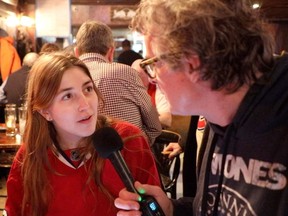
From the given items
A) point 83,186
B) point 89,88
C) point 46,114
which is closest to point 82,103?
point 89,88

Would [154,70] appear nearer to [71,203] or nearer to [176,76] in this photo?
[176,76]

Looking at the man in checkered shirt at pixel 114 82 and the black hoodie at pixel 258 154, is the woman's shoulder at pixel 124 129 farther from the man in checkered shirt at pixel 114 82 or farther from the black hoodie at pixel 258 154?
the black hoodie at pixel 258 154

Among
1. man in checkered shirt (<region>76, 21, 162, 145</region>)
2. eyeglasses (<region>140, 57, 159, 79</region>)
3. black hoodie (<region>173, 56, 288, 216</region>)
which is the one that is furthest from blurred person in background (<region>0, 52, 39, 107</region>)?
black hoodie (<region>173, 56, 288, 216</region>)

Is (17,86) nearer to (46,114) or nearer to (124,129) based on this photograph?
(46,114)

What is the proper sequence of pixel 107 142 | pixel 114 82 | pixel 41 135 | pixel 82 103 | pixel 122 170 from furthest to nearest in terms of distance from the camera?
1. pixel 114 82
2. pixel 41 135
3. pixel 82 103
4. pixel 107 142
5. pixel 122 170

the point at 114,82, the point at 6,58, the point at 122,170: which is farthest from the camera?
the point at 6,58

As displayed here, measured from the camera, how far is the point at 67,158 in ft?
4.88

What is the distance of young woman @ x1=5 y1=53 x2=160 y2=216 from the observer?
144cm

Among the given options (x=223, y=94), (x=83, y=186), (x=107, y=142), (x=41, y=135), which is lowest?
(x=83, y=186)

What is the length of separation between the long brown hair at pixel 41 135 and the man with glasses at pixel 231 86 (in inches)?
24.5

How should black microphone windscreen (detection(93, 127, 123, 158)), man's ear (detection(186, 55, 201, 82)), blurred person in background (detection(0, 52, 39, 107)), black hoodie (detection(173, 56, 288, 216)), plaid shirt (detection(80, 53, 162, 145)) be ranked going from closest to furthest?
black hoodie (detection(173, 56, 288, 216)), man's ear (detection(186, 55, 201, 82)), black microphone windscreen (detection(93, 127, 123, 158)), plaid shirt (detection(80, 53, 162, 145)), blurred person in background (detection(0, 52, 39, 107))

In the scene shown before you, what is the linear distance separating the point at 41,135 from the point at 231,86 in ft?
3.23

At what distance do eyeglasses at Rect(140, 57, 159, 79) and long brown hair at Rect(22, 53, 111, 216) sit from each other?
56cm

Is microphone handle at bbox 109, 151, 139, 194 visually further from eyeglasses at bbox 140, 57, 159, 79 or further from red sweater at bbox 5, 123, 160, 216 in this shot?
red sweater at bbox 5, 123, 160, 216
